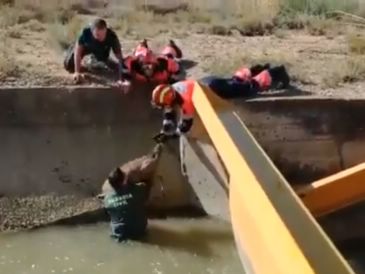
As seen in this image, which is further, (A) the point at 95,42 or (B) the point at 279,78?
(B) the point at 279,78

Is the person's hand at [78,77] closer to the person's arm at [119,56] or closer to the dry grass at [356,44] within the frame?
the person's arm at [119,56]

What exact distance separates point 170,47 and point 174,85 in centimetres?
159

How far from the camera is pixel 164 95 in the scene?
28.4 feet

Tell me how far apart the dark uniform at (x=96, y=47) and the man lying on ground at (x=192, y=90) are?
0.97 meters

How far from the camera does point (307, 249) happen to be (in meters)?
4.20

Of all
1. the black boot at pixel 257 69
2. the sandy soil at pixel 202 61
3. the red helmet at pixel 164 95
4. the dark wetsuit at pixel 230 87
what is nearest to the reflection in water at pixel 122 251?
the sandy soil at pixel 202 61

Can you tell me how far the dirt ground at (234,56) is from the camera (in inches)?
386

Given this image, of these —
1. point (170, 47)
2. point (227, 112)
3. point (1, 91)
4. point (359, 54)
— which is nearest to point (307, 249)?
point (227, 112)

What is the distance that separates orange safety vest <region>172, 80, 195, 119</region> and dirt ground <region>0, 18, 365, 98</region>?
3.43 ft

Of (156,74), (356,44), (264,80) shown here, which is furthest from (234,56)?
(156,74)

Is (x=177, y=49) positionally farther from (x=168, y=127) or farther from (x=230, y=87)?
(x=168, y=127)

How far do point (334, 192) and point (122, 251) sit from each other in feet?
5.73

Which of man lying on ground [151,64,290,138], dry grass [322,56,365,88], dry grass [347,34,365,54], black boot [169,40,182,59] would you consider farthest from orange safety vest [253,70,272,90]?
dry grass [347,34,365,54]

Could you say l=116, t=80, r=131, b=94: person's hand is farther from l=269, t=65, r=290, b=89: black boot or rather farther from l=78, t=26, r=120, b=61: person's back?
l=269, t=65, r=290, b=89: black boot
